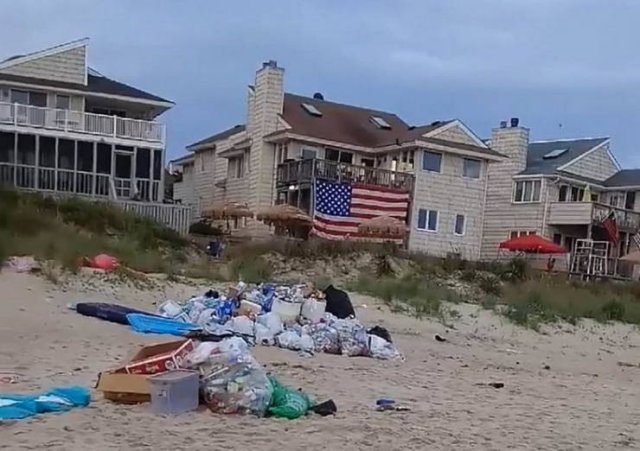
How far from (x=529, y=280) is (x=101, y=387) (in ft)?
64.2

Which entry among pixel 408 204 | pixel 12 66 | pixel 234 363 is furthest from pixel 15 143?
pixel 234 363

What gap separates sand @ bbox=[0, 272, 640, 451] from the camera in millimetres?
5867

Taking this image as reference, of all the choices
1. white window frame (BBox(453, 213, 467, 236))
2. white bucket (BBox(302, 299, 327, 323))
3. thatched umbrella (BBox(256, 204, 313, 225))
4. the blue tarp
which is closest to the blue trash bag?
the blue tarp

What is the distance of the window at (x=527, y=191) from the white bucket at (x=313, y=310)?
87.6 feet

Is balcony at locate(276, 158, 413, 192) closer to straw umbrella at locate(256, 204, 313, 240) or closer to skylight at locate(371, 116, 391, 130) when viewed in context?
straw umbrella at locate(256, 204, 313, 240)

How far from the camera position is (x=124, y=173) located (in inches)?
1175

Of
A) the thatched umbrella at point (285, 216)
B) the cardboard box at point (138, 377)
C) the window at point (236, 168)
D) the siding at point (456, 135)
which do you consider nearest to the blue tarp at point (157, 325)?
the cardboard box at point (138, 377)

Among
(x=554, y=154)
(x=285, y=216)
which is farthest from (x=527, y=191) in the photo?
(x=285, y=216)

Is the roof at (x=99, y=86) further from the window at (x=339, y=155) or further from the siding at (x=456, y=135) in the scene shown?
the siding at (x=456, y=135)

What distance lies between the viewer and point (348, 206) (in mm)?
30219

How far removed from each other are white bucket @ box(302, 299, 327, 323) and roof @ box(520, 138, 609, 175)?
87.5ft

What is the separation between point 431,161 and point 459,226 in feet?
10.5

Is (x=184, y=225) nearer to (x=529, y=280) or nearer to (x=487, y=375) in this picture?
(x=529, y=280)

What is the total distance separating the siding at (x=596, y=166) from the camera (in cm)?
3802
